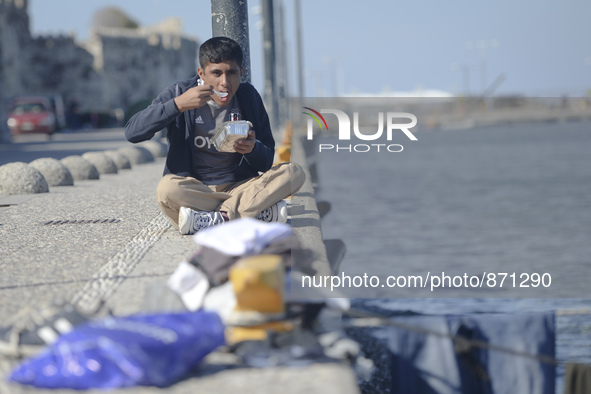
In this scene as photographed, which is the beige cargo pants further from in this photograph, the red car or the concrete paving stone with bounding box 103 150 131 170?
the red car

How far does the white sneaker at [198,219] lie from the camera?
5.57m

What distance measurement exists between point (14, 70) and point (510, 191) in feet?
93.7

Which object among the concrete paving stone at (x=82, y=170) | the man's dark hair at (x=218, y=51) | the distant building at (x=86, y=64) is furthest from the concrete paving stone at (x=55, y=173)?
the distant building at (x=86, y=64)

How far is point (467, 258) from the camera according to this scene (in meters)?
19.6

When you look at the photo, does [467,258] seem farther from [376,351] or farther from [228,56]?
[228,56]

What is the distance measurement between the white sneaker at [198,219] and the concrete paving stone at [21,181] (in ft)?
15.5

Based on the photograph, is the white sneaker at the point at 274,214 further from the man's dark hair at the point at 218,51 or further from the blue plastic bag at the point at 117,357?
the blue plastic bag at the point at 117,357

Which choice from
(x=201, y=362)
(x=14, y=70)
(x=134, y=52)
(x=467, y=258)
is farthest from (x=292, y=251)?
(x=134, y=52)


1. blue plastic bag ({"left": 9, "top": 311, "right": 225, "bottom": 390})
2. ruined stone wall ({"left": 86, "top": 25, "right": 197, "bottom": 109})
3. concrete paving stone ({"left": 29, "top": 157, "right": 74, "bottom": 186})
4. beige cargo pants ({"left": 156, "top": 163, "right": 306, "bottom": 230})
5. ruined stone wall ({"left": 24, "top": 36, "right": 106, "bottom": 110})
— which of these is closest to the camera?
blue plastic bag ({"left": 9, "top": 311, "right": 225, "bottom": 390})

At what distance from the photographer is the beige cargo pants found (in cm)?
556

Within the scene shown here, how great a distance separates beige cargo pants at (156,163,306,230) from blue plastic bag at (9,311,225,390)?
2596 millimetres

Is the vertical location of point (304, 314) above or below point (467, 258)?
above

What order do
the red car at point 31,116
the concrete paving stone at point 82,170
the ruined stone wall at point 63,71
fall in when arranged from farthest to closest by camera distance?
the ruined stone wall at point 63,71 → the red car at point 31,116 → the concrete paving stone at point 82,170

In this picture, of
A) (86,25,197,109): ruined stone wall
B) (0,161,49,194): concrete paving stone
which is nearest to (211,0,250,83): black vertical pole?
(0,161,49,194): concrete paving stone
